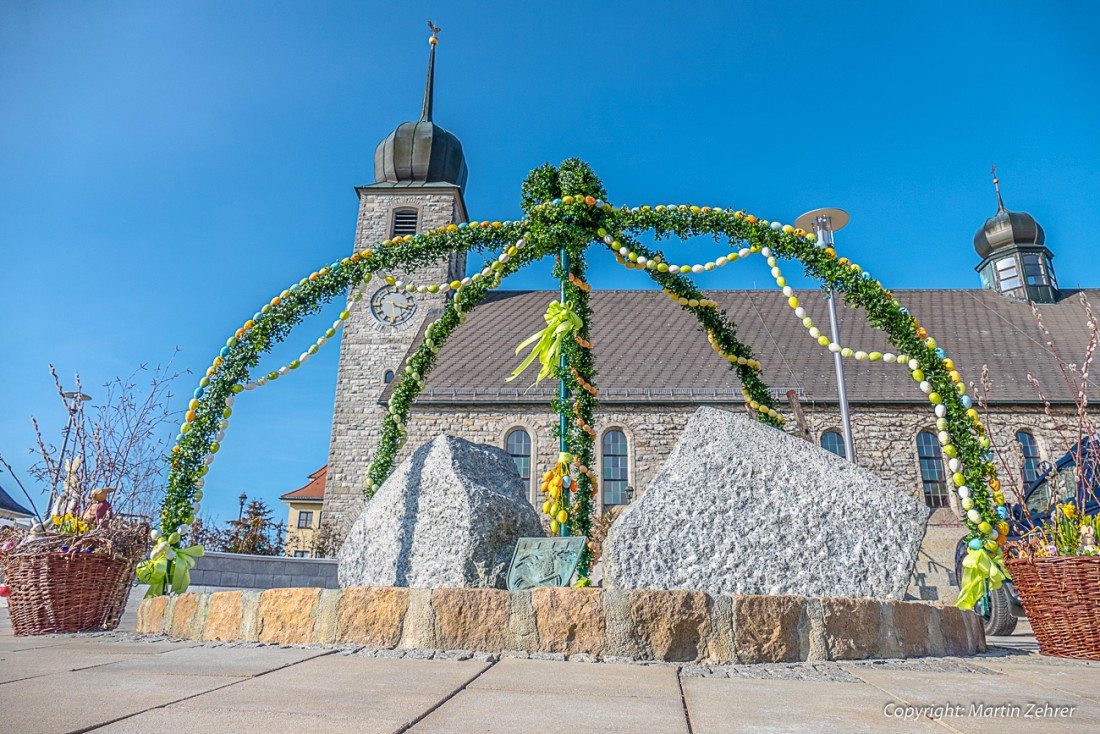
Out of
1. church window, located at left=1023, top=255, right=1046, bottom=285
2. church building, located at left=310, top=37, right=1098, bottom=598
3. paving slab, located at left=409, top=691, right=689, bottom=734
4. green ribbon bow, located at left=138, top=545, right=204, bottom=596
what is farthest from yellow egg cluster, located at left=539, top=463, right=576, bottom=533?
church window, located at left=1023, top=255, right=1046, bottom=285

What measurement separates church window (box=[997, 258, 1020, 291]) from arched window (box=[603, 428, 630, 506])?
18628 millimetres

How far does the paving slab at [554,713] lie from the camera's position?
193 cm

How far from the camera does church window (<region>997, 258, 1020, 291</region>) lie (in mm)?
27600

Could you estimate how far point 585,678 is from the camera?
9.59 ft

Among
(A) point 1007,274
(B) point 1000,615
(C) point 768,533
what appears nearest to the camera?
(C) point 768,533

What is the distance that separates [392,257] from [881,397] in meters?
15.9

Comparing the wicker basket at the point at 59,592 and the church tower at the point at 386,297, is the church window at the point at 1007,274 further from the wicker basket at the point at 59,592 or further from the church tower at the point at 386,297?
the wicker basket at the point at 59,592

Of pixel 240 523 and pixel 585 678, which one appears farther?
pixel 240 523

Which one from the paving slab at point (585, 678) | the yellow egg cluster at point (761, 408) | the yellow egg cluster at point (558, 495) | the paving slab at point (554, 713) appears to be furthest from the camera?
the yellow egg cluster at point (761, 408)

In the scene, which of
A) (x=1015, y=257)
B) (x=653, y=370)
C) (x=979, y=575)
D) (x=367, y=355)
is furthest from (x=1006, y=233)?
(x=979, y=575)

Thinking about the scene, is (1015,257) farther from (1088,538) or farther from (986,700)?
(986,700)

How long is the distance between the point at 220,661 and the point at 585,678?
172 centimetres

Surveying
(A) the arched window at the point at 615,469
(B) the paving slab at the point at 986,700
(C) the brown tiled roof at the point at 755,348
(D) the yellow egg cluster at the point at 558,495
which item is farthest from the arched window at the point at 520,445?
(B) the paving slab at the point at 986,700

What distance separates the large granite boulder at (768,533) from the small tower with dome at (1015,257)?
2579 cm
